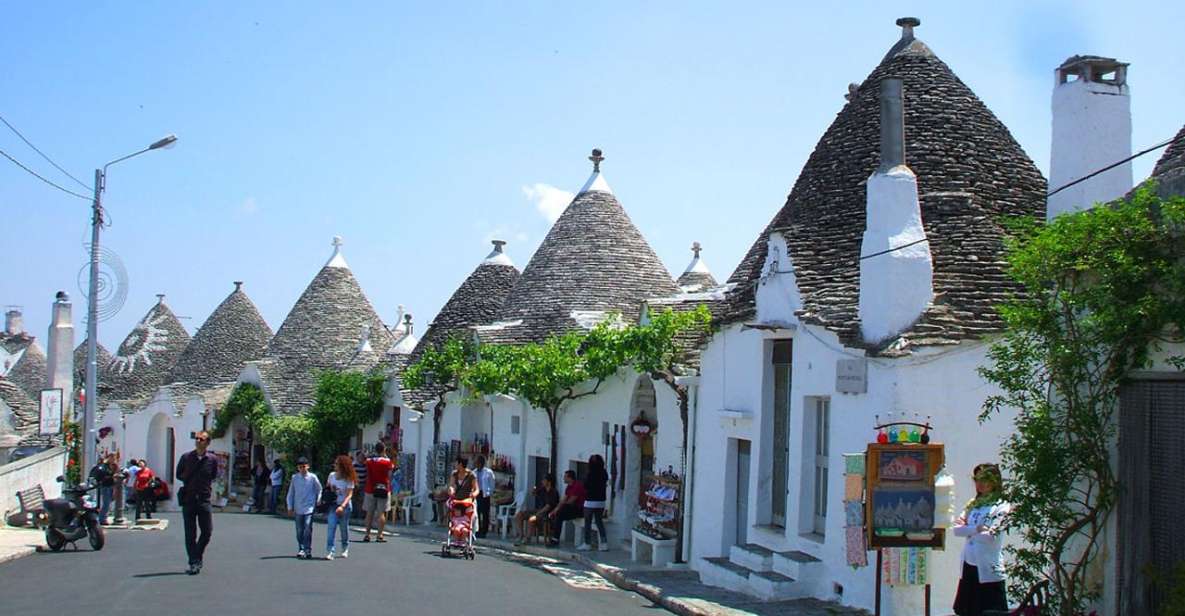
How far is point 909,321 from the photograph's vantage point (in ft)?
39.4

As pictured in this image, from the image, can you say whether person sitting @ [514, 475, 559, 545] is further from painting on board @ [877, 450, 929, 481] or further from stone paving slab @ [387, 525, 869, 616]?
painting on board @ [877, 450, 929, 481]

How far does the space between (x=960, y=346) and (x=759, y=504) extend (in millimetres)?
4038

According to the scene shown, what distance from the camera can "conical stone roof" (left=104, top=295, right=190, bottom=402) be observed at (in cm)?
4604

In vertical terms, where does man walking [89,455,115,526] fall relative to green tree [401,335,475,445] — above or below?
below

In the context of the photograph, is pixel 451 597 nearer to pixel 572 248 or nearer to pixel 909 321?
pixel 909 321

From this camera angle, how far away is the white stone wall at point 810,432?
38.5ft

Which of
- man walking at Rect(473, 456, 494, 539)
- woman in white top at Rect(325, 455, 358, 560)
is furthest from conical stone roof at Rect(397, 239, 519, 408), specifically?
woman in white top at Rect(325, 455, 358, 560)

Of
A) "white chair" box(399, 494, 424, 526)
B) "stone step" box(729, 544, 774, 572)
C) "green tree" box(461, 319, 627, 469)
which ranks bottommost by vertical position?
"white chair" box(399, 494, 424, 526)

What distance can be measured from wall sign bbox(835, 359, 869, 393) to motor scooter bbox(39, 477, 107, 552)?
931 centimetres

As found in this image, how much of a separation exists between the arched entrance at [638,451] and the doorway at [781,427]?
5.40 m

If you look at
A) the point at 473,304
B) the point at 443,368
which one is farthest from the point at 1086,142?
the point at 473,304

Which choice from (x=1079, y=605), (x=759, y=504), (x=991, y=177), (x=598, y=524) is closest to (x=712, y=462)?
(x=759, y=504)

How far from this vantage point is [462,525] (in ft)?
56.7

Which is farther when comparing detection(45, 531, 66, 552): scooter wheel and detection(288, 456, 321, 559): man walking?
detection(45, 531, 66, 552): scooter wheel
